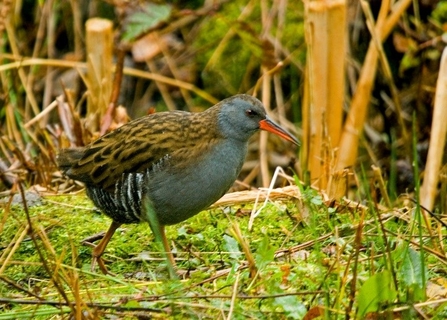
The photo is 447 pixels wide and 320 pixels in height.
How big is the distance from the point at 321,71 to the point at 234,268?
6.35ft

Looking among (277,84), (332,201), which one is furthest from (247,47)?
(332,201)

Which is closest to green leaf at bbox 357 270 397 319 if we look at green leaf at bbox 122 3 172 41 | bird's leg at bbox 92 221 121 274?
bird's leg at bbox 92 221 121 274

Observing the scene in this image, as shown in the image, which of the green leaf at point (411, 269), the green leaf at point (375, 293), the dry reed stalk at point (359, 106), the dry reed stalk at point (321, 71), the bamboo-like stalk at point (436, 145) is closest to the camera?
the green leaf at point (375, 293)

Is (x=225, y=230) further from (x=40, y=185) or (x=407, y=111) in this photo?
(x=407, y=111)

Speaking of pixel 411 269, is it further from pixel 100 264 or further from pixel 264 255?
pixel 100 264

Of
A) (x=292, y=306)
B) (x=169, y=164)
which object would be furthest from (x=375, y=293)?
(x=169, y=164)

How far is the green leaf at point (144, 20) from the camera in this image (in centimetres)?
555

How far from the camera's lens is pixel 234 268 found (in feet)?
10.9

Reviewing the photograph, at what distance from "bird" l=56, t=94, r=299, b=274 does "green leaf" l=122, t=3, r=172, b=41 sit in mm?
1664

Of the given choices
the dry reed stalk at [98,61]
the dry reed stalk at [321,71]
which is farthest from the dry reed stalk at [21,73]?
the dry reed stalk at [321,71]

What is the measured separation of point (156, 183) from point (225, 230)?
0.53 metres

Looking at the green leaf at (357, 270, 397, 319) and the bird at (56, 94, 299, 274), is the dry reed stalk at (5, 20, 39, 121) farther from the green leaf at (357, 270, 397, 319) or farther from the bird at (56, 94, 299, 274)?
the green leaf at (357, 270, 397, 319)

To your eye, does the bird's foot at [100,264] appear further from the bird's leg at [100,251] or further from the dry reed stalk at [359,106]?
the dry reed stalk at [359,106]

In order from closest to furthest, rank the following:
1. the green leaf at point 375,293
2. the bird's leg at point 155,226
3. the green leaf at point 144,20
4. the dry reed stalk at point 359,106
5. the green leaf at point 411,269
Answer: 1. the green leaf at point 375,293
2. the green leaf at point 411,269
3. the bird's leg at point 155,226
4. the dry reed stalk at point 359,106
5. the green leaf at point 144,20
